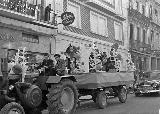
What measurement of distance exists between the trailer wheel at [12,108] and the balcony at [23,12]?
8.52m

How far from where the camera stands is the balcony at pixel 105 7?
22525mm

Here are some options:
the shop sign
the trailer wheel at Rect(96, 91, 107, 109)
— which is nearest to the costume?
the shop sign

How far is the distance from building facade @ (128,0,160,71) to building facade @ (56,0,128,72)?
8.07 ft

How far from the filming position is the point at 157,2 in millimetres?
40250

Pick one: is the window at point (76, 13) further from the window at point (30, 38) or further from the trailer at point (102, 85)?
the trailer at point (102, 85)

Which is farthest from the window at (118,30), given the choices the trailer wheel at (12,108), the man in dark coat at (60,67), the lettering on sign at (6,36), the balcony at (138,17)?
the trailer wheel at (12,108)

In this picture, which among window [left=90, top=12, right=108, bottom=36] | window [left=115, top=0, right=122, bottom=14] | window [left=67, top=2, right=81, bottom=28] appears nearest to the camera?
window [left=67, top=2, right=81, bottom=28]

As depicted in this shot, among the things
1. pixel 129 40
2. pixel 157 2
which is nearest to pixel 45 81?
pixel 129 40

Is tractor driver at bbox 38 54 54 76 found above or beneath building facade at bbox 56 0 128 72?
beneath

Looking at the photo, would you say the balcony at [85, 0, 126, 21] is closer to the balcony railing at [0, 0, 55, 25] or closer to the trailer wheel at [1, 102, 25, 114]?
the balcony railing at [0, 0, 55, 25]

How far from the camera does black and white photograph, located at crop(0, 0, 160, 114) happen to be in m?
7.59

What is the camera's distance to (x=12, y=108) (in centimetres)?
654

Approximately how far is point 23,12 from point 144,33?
898 inches

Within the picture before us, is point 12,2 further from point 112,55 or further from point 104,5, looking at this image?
point 104,5
